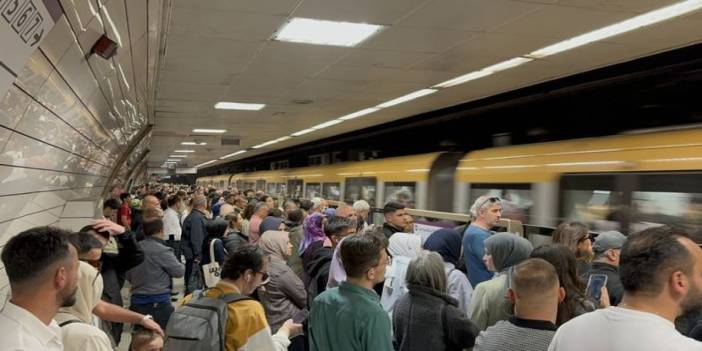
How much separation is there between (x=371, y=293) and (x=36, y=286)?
1.46 meters

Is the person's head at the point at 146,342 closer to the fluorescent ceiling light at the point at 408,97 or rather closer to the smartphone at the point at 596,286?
the smartphone at the point at 596,286

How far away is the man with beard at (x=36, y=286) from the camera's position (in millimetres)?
1933

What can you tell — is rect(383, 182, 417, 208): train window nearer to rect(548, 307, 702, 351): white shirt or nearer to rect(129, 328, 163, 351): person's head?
rect(129, 328, 163, 351): person's head

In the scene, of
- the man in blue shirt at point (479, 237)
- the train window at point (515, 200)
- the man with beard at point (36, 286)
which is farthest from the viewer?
the train window at point (515, 200)

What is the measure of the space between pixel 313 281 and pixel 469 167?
14.6 ft

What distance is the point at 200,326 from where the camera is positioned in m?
2.58

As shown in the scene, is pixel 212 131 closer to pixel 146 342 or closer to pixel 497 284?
pixel 146 342

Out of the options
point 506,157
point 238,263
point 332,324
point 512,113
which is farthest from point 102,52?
point 512,113

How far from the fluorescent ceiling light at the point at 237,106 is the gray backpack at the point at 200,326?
7985 millimetres

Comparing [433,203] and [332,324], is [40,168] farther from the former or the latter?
[433,203]

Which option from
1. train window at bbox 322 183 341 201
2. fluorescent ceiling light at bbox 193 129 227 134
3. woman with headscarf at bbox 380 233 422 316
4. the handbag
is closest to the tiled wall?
the handbag

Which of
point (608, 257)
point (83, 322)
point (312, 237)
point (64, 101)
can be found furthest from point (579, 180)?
point (83, 322)

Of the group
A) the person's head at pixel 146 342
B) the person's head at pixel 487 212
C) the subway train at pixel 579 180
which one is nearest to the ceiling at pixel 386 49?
the subway train at pixel 579 180

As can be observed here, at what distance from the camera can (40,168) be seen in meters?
4.15
